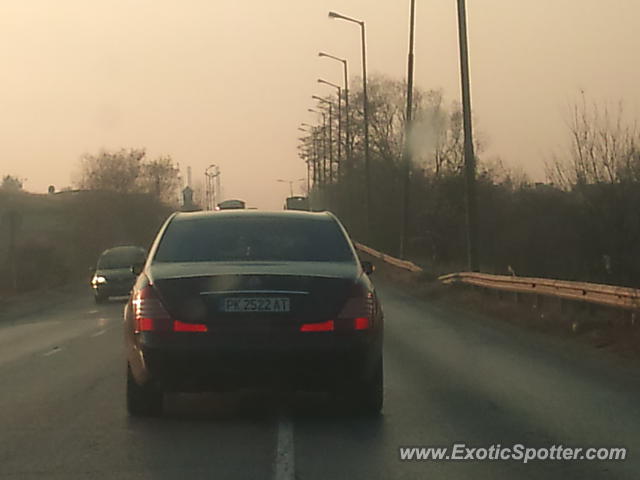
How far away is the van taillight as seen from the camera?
8.77 m

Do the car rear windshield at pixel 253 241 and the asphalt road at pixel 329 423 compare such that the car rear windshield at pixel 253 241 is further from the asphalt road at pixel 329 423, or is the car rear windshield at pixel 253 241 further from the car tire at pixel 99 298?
the car tire at pixel 99 298

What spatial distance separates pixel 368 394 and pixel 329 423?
0.39 metres

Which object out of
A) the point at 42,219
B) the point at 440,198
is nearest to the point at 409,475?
the point at 440,198

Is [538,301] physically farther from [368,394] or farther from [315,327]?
[315,327]

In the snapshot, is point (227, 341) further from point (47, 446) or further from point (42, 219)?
point (42, 219)

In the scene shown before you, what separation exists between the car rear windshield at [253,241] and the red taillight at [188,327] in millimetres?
965

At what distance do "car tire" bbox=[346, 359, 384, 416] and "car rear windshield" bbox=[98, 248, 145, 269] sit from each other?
27290 millimetres

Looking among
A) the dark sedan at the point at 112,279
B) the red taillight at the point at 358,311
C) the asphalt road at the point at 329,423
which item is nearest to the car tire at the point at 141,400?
the asphalt road at the point at 329,423

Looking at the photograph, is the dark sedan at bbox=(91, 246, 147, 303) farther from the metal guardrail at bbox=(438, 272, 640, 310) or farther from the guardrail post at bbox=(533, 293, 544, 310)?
the guardrail post at bbox=(533, 293, 544, 310)

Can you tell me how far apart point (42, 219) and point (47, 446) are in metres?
107

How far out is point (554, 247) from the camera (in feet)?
145

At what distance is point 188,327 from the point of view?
8773mm

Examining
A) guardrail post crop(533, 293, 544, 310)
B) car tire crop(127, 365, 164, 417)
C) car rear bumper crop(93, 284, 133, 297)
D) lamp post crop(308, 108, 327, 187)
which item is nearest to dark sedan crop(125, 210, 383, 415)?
car tire crop(127, 365, 164, 417)

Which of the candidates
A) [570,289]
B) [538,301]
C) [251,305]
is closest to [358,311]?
[251,305]
